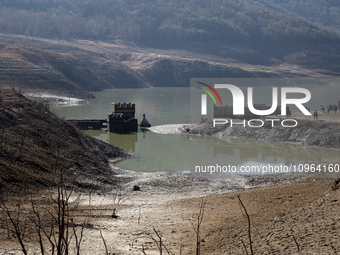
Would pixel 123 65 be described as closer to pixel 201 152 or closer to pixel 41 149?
pixel 201 152

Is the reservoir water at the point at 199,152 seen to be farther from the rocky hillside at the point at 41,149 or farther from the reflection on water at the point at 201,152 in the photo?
the rocky hillside at the point at 41,149

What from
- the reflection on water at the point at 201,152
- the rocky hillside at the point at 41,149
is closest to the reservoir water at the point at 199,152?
the reflection on water at the point at 201,152

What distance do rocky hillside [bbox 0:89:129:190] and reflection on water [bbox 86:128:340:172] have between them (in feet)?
9.48

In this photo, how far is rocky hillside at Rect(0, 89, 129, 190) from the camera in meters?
14.1

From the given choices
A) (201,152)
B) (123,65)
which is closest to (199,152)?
(201,152)

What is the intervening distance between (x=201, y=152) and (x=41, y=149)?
15.0 metres

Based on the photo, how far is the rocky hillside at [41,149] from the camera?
1412 cm

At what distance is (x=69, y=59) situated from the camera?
379ft

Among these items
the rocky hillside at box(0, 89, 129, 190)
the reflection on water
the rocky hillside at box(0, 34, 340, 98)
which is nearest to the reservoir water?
the reflection on water

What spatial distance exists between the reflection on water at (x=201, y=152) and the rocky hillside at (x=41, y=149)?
114 inches

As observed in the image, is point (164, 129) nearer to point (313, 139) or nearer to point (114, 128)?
point (114, 128)

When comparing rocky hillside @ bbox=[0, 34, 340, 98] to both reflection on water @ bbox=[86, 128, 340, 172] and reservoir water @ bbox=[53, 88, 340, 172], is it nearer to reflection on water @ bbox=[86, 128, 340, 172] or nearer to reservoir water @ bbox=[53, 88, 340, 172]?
reservoir water @ bbox=[53, 88, 340, 172]

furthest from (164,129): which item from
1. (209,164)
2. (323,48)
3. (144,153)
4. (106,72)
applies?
(323,48)

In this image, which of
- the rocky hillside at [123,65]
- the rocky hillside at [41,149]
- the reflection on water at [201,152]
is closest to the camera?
the rocky hillside at [41,149]
